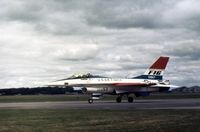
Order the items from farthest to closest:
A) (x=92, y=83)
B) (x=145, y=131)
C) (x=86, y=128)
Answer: (x=92, y=83)
(x=86, y=128)
(x=145, y=131)

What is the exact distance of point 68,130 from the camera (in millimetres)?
17156

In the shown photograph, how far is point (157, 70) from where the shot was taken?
2329 inches

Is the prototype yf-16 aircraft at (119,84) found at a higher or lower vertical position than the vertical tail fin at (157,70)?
lower

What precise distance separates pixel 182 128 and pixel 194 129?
2.12 ft

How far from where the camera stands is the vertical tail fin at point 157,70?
5884cm

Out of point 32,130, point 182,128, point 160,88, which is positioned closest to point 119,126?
point 182,128

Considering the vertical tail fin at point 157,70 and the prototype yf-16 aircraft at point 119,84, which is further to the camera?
the vertical tail fin at point 157,70

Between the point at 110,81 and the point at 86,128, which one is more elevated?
the point at 110,81

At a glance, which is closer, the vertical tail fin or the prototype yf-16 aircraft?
the prototype yf-16 aircraft

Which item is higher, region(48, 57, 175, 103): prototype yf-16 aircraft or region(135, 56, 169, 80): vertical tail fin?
region(135, 56, 169, 80): vertical tail fin

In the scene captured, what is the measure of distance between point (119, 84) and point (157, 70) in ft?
24.6

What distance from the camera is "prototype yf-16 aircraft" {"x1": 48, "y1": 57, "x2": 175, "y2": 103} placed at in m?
53.3

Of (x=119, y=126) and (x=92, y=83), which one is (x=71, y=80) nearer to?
(x=92, y=83)

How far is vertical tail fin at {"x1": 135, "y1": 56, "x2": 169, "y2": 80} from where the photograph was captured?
58.8m
